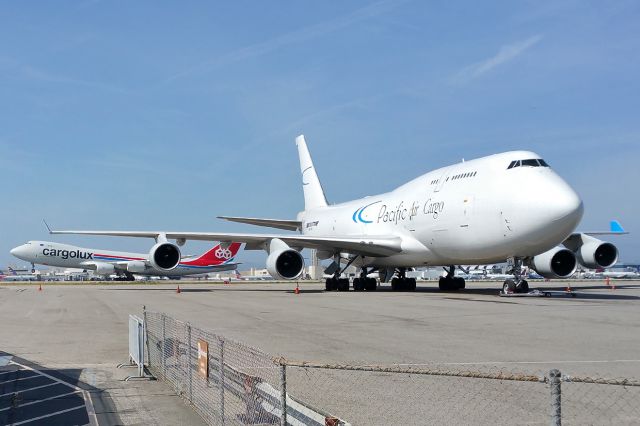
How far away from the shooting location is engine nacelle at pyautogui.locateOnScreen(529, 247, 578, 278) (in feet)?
93.2

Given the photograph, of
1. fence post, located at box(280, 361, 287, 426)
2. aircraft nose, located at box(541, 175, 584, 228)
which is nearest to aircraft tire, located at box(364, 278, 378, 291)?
aircraft nose, located at box(541, 175, 584, 228)

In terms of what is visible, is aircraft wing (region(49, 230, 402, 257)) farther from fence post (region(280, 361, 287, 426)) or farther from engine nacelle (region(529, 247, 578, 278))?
fence post (region(280, 361, 287, 426))

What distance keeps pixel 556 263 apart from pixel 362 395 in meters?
22.8

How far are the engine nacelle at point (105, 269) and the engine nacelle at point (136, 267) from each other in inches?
74.4

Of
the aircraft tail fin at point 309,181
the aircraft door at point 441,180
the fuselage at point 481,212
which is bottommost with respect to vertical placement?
the fuselage at point 481,212

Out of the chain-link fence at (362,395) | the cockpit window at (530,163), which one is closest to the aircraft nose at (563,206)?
the cockpit window at (530,163)

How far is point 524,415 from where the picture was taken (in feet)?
22.1

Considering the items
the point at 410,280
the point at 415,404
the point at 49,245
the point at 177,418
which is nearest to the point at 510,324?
the point at 415,404

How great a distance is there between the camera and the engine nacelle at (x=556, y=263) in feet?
93.2

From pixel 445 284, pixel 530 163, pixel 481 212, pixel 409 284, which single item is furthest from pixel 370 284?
pixel 530 163

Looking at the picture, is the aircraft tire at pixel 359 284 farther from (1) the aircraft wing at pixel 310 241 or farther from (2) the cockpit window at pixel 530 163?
(2) the cockpit window at pixel 530 163

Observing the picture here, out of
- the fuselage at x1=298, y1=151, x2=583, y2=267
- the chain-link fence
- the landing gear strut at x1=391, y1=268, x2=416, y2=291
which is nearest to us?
the chain-link fence

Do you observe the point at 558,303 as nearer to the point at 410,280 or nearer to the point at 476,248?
the point at 476,248

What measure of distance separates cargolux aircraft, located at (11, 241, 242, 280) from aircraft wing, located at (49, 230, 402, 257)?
36.1 metres
